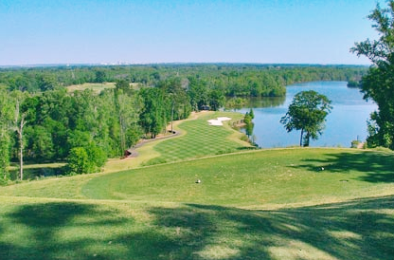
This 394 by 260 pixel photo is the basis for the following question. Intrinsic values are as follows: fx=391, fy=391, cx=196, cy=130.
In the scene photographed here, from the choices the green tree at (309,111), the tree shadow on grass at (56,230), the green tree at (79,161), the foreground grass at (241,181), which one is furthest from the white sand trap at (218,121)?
the tree shadow on grass at (56,230)

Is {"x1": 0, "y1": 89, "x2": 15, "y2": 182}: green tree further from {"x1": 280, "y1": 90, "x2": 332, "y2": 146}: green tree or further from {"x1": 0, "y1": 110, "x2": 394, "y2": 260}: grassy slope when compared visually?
{"x1": 280, "y1": 90, "x2": 332, "y2": 146}: green tree

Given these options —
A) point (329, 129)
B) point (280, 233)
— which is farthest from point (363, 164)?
point (329, 129)

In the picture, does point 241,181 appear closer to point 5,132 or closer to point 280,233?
point 280,233

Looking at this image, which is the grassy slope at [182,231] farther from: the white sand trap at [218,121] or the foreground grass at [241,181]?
the white sand trap at [218,121]

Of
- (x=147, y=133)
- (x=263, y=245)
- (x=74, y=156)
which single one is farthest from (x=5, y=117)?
(x=263, y=245)

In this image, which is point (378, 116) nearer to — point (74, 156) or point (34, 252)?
point (74, 156)
